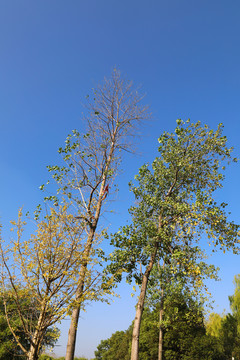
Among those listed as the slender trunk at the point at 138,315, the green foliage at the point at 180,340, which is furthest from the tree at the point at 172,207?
the green foliage at the point at 180,340

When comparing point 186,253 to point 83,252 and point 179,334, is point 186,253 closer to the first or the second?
point 83,252

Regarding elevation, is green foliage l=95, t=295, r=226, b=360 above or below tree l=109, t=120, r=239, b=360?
below

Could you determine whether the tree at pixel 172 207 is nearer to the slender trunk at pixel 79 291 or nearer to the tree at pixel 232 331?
the slender trunk at pixel 79 291

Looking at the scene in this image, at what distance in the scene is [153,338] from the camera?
22.8 m

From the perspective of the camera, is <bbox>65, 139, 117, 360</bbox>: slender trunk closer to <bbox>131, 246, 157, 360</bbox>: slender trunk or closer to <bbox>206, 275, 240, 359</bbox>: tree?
<bbox>131, 246, 157, 360</bbox>: slender trunk

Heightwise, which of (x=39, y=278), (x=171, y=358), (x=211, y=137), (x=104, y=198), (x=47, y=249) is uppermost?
(x=211, y=137)

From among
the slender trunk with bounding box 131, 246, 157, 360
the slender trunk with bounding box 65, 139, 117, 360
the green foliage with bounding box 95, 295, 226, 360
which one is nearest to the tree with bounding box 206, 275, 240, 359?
the green foliage with bounding box 95, 295, 226, 360

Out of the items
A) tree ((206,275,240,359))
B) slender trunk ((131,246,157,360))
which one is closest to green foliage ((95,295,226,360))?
tree ((206,275,240,359))

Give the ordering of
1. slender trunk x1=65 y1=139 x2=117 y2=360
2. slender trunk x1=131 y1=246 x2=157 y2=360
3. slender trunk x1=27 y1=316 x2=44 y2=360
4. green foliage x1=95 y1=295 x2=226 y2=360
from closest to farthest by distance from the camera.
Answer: slender trunk x1=27 y1=316 x2=44 y2=360, slender trunk x1=65 y1=139 x2=117 y2=360, slender trunk x1=131 y1=246 x2=157 y2=360, green foliage x1=95 y1=295 x2=226 y2=360

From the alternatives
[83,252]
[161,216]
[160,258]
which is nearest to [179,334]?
[160,258]

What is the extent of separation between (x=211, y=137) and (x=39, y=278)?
10124mm

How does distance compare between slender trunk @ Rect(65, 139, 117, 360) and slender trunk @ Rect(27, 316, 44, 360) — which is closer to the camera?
slender trunk @ Rect(27, 316, 44, 360)

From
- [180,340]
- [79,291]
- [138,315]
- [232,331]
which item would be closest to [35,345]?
[79,291]

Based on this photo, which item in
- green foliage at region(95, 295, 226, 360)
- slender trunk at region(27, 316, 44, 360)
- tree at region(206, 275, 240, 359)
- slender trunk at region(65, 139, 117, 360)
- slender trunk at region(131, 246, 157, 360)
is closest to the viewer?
slender trunk at region(27, 316, 44, 360)
